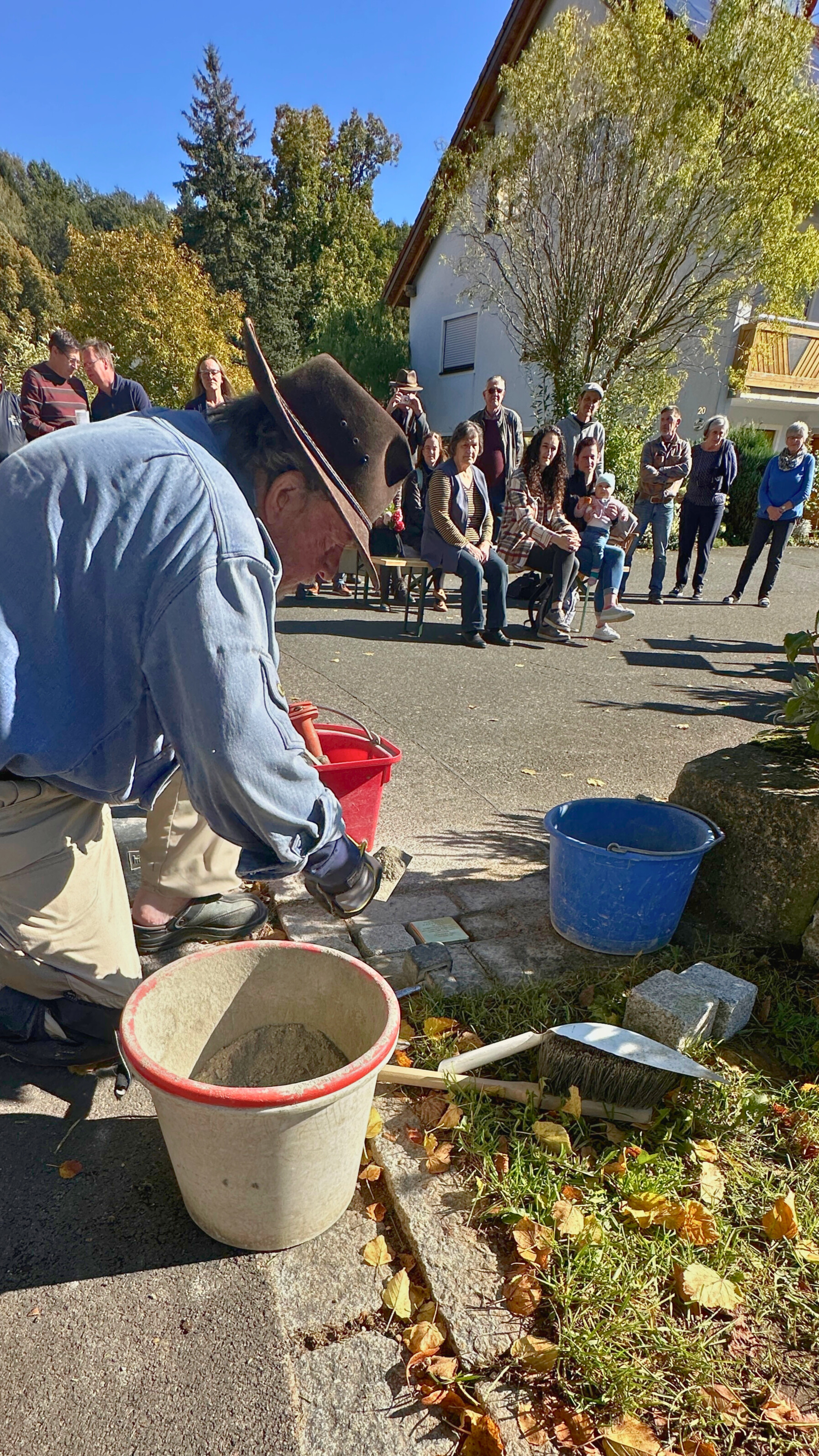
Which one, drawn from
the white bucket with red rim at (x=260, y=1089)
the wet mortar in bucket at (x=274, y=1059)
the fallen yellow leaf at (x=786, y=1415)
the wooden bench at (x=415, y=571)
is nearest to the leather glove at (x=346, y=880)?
the white bucket with red rim at (x=260, y=1089)

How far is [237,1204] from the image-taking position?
1.72 m

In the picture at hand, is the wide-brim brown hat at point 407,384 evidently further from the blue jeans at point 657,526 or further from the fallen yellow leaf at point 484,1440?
the fallen yellow leaf at point 484,1440

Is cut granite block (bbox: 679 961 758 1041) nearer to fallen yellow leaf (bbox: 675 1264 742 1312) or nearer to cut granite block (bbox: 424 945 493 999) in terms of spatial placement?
cut granite block (bbox: 424 945 493 999)

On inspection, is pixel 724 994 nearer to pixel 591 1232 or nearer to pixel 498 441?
pixel 591 1232

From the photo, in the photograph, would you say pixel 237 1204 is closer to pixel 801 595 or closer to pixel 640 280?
pixel 801 595

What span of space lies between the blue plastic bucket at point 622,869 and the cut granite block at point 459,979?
0.38m

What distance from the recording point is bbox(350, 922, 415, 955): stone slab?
2791mm

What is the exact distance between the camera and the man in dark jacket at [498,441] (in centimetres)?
857

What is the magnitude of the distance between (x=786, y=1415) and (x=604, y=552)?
7.28 meters

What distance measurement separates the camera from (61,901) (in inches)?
85.0

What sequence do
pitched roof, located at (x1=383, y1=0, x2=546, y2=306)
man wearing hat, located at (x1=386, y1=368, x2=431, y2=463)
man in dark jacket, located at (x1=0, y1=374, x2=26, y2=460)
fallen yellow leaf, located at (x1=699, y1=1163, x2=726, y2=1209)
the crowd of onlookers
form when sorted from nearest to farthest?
fallen yellow leaf, located at (x1=699, y1=1163, x2=726, y2=1209) → man in dark jacket, located at (x1=0, y1=374, x2=26, y2=460) → the crowd of onlookers → man wearing hat, located at (x1=386, y1=368, x2=431, y2=463) → pitched roof, located at (x1=383, y1=0, x2=546, y2=306)

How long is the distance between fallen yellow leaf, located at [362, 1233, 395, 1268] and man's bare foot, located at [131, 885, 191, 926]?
4.23 feet

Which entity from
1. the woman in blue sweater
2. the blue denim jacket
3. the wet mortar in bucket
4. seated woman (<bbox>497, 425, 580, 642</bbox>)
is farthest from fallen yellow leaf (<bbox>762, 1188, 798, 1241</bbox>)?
the woman in blue sweater

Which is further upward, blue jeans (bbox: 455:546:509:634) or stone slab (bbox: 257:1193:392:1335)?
blue jeans (bbox: 455:546:509:634)
